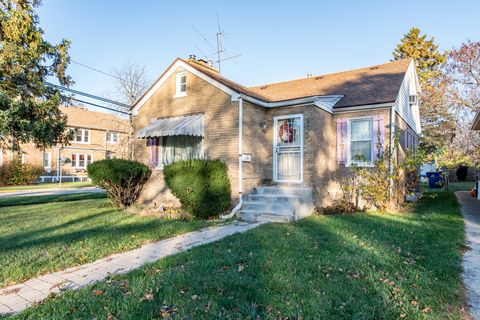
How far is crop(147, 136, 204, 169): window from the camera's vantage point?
493 inches

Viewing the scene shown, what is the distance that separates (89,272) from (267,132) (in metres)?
8.30

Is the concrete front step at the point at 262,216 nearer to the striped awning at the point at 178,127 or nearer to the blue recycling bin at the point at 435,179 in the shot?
the striped awning at the point at 178,127

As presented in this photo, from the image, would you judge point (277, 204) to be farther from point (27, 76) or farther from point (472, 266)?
point (27, 76)

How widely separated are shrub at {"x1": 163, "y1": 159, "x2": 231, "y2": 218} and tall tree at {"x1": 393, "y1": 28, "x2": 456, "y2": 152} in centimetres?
2162

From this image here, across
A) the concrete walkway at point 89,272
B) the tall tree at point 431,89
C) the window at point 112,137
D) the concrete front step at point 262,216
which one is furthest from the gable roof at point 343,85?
the window at point 112,137

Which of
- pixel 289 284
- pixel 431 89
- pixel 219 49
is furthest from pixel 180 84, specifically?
pixel 431 89

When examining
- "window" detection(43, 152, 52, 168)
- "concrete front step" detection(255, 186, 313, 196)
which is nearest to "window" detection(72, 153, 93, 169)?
"window" detection(43, 152, 52, 168)

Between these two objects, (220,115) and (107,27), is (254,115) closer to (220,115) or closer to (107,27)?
(220,115)

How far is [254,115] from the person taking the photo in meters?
11.4

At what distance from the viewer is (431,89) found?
26984 mm

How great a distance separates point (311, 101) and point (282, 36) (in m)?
8.99

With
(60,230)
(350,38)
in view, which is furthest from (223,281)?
(350,38)

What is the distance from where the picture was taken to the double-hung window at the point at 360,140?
11.8 metres

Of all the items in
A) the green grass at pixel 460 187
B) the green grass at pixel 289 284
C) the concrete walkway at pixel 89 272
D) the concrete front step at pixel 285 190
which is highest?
the concrete front step at pixel 285 190
